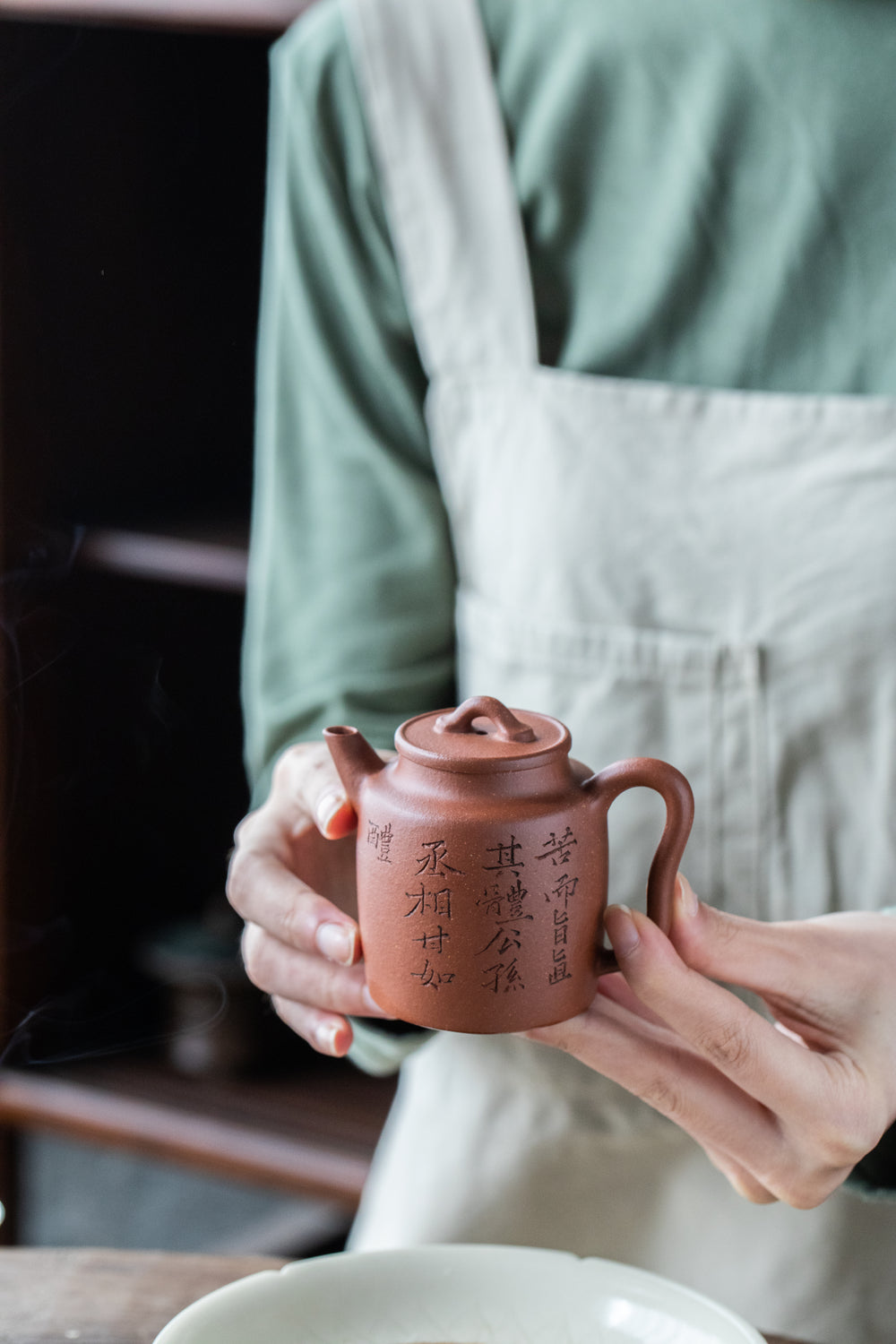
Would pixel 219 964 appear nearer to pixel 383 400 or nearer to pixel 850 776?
pixel 383 400

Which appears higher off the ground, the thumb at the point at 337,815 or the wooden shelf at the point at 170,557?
the wooden shelf at the point at 170,557

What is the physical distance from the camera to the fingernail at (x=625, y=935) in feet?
2.21

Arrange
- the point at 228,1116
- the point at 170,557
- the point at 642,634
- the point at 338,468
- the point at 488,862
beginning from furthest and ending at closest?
1. the point at 228,1116
2. the point at 170,557
3. the point at 338,468
4. the point at 642,634
5. the point at 488,862

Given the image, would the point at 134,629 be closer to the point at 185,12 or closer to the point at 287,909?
the point at 185,12

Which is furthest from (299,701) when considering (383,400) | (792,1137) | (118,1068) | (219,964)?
(118,1068)

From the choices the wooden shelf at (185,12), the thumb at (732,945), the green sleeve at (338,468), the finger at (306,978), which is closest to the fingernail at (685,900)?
the thumb at (732,945)

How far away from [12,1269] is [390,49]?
0.88 m

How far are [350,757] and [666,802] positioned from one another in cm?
17

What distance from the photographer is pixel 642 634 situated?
38.2 inches

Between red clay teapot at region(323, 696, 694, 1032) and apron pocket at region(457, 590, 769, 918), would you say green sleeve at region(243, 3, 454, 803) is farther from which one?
red clay teapot at region(323, 696, 694, 1032)

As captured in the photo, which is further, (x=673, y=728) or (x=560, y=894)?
(x=673, y=728)

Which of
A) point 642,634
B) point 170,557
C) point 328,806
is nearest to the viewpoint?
point 328,806

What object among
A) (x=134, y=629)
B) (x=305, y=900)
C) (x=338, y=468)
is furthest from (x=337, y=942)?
(x=134, y=629)

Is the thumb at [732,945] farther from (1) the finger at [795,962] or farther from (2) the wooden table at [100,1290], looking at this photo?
(2) the wooden table at [100,1290]
